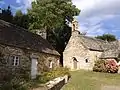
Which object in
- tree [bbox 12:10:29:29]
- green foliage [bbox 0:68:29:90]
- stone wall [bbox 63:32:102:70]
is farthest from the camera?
tree [bbox 12:10:29:29]

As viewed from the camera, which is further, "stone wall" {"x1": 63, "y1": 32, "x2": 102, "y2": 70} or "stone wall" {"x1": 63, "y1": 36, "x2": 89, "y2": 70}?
"stone wall" {"x1": 63, "y1": 36, "x2": 89, "y2": 70}

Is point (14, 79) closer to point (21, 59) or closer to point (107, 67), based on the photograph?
point (21, 59)

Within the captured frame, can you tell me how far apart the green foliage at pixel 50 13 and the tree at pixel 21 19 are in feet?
3.85

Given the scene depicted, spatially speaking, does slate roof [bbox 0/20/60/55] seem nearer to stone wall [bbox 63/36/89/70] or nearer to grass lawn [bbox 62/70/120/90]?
grass lawn [bbox 62/70/120/90]

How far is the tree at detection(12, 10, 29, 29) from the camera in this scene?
157 ft

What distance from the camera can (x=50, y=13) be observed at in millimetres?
49531

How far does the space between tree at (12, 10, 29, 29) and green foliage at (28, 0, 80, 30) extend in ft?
3.85

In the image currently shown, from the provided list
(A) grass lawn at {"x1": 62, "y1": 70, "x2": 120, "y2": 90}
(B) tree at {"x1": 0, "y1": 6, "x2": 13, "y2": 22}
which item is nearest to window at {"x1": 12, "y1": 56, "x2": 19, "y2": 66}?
(A) grass lawn at {"x1": 62, "y1": 70, "x2": 120, "y2": 90}

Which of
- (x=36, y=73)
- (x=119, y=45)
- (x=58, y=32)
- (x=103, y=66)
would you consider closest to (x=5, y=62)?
(x=36, y=73)

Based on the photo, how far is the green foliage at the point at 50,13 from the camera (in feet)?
163

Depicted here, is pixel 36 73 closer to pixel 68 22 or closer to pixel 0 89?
pixel 0 89

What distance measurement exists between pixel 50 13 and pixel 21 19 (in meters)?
6.46

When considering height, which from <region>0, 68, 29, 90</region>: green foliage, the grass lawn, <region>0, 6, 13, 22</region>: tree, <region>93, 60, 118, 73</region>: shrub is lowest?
the grass lawn

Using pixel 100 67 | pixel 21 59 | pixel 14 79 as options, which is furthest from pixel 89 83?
pixel 100 67
